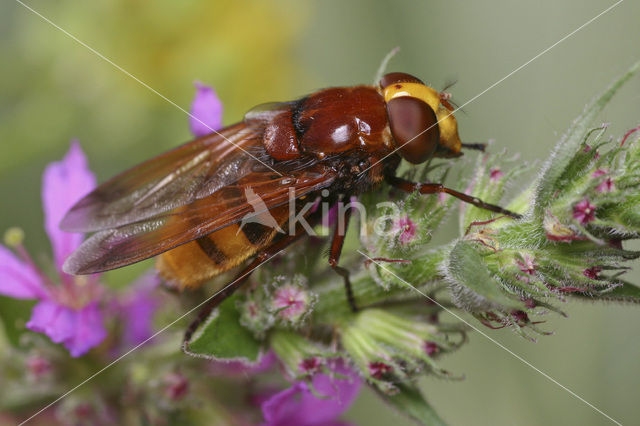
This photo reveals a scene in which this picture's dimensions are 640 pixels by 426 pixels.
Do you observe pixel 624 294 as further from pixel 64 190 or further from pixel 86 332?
pixel 64 190

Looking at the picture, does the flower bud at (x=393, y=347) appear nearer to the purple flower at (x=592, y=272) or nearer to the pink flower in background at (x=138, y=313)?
the purple flower at (x=592, y=272)

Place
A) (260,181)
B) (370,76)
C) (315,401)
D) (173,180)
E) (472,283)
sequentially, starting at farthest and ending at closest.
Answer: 1. (370,76)
2. (315,401)
3. (173,180)
4. (260,181)
5. (472,283)

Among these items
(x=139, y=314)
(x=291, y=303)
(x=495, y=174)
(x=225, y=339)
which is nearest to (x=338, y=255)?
(x=291, y=303)

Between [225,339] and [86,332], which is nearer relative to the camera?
[225,339]

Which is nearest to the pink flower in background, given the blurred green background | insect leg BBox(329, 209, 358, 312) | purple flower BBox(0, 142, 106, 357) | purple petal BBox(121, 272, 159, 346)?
purple petal BBox(121, 272, 159, 346)

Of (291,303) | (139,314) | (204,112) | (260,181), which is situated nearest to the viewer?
(291,303)

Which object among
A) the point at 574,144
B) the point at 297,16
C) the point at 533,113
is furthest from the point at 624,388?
the point at 297,16

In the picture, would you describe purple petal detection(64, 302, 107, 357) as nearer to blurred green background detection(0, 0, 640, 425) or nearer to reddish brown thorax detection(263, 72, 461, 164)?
reddish brown thorax detection(263, 72, 461, 164)
